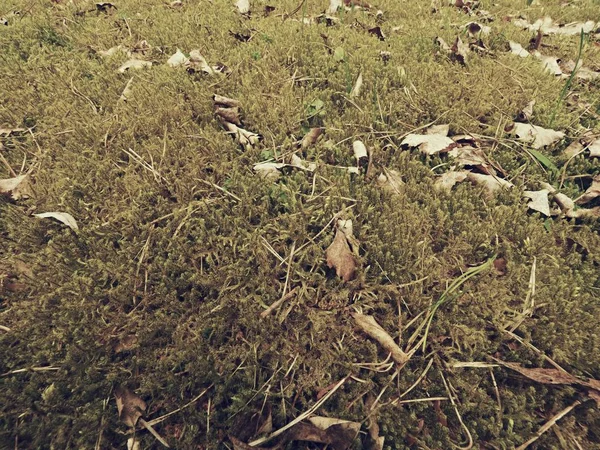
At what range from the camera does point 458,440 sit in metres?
1.46

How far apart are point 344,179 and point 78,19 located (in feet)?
11.3

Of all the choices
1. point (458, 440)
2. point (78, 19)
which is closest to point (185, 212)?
point (458, 440)

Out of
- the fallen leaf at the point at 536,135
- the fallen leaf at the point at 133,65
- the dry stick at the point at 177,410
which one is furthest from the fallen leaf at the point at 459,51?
the dry stick at the point at 177,410

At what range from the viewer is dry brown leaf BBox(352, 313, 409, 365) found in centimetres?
159

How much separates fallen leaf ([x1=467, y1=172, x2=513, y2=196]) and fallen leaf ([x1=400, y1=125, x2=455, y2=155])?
27cm

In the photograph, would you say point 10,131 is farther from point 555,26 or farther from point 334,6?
point 555,26

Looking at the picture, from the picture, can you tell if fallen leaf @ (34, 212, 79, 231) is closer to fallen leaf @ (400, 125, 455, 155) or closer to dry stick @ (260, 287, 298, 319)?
dry stick @ (260, 287, 298, 319)

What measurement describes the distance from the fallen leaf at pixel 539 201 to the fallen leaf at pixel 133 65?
115 inches

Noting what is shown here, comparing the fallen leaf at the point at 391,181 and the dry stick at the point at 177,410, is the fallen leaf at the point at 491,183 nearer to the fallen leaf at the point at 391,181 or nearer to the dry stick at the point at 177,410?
the fallen leaf at the point at 391,181

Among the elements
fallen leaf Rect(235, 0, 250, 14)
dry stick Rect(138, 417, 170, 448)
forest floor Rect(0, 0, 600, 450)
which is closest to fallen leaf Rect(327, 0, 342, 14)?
fallen leaf Rect(235, 0, 250, 14)

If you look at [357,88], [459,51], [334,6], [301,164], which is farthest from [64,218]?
[334,6]

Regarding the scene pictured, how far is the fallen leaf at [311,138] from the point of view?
2.36 meters

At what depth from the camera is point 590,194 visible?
6.78 feet

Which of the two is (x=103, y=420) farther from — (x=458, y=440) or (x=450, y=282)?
(x=450, y=282)
